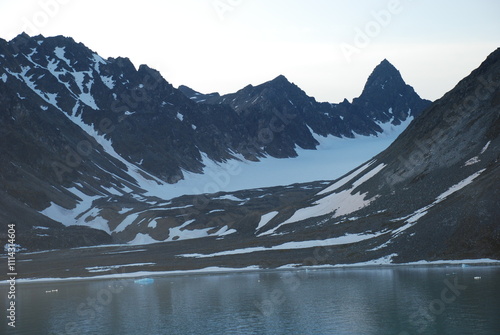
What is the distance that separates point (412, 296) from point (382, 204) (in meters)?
65.8

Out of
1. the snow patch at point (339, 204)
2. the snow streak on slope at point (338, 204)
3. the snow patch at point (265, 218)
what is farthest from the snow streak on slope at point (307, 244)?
the snow patch at point (265, 218)

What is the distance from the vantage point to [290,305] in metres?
59.2

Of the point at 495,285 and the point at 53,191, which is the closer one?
the point at 495,285

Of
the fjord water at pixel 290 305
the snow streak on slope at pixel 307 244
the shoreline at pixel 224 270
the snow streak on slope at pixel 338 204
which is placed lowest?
the fjord water at pixel 290 305

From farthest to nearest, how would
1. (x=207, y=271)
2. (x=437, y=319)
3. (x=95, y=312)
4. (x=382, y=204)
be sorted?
(x=382, y=204), (x=207, y=271), (x=95, y=312), (x=437, y=319)

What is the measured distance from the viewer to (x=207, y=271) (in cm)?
10562

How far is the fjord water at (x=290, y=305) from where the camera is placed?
47.6 m

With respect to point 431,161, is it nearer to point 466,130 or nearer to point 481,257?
point 466,130

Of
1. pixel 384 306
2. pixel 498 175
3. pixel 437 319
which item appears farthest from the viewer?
pixel 498 175

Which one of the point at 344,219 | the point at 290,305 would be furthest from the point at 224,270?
the point at 290,305

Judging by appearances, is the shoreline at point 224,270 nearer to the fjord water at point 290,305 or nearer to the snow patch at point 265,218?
the fjord water at point 290,305

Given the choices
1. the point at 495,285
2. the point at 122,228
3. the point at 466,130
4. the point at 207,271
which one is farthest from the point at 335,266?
the point at 122,228

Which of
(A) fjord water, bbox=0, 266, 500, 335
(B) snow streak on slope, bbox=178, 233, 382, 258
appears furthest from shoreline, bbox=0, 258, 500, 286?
(B) snow streak on slope, bbox=178, 233, 382, 258

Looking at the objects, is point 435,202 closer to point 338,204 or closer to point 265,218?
point 338,204
